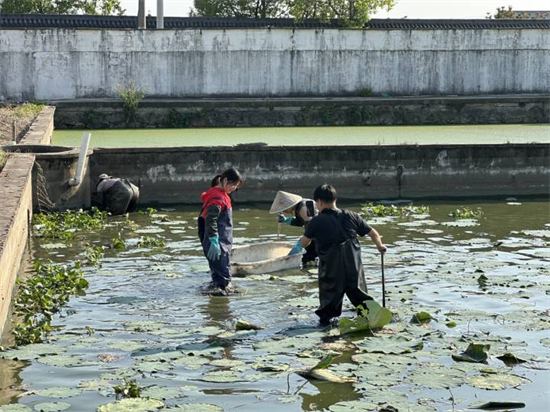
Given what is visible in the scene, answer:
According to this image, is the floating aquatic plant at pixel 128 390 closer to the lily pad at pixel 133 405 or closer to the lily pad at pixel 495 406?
the lily pad at pixel 133 405

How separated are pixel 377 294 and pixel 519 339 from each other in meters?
2.34

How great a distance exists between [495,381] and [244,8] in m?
36.0

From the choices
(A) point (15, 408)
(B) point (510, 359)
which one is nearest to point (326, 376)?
(B) point (510, 359)

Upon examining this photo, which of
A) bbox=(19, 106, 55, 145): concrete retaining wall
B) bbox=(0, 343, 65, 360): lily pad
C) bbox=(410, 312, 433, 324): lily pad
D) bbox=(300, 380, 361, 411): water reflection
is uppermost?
bbox=(19, 106, 55, 145): concrete retaining wall

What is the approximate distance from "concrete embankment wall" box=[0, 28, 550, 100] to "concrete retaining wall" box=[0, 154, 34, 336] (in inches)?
649

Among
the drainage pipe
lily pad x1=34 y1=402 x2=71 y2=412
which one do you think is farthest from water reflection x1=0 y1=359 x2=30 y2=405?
the drainage pipe

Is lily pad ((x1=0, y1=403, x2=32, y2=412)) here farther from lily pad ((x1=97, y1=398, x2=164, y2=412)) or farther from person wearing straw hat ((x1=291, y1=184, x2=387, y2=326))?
person wearing straw hat ((x1=291, y1=184, x2=387, y2=326))

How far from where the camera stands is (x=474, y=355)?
8.81m

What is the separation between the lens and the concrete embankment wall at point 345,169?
791 inches

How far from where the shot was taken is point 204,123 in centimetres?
3125

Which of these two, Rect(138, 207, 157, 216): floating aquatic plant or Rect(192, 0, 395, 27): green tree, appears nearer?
Rect(138, 207, 157, 216): floating aquatic plant

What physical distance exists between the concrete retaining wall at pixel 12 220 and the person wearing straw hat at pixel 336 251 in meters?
2.91

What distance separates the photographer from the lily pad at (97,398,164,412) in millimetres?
7445

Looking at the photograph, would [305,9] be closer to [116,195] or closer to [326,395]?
[116,195]
